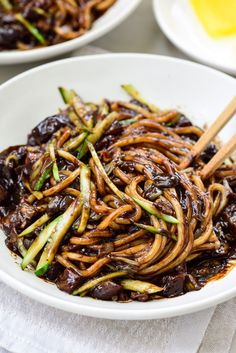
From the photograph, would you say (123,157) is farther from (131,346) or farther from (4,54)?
(4,54)

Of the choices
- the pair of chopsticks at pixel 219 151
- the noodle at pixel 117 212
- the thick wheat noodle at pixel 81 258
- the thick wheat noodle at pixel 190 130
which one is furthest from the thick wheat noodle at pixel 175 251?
the thick wheat noodle at pixel 190 130

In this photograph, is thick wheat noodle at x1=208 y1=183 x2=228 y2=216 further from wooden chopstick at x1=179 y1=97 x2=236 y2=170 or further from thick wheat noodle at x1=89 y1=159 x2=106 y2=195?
thick wheat noodle at x1=89 y1=159 x2=106 y2=195

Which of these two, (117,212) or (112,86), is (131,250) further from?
(112,86)

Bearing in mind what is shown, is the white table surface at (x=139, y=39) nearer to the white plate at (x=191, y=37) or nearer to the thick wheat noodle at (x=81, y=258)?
the white plate at (x=191, y=37)

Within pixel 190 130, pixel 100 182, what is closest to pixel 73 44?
pixel 190 130

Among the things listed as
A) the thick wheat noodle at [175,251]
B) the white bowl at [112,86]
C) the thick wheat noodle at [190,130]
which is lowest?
the thick wheat noodle at [175,251]

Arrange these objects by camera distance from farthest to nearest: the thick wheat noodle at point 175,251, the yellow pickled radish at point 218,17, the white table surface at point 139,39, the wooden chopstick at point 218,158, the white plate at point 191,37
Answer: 1. the white table surface at point 139,39
2. the yellow pickled radish at point 218,17
3. the white plate at point 191,37
4. the wooden chopstick at point 218,158
5. the thick wheat noodle at point 175,251

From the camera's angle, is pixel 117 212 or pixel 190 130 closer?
pixel 117 212
